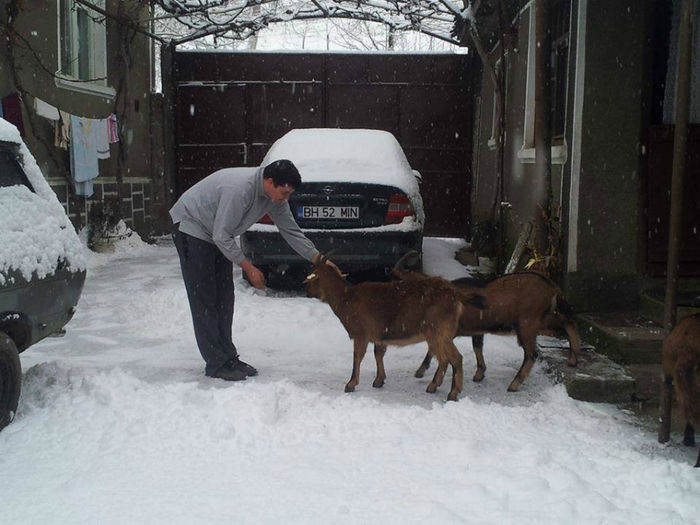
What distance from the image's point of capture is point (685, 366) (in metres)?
4.14

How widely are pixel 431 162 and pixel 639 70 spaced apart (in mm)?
8728

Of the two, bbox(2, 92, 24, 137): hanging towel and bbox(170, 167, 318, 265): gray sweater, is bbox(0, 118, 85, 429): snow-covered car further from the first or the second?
bbox(2, 92, 24, 137): hanging towel

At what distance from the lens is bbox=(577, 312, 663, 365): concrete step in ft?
19.1

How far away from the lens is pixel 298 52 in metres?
15.4

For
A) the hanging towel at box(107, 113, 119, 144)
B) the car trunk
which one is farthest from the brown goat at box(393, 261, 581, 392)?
the hanging towel at box(107, 113, 119, 144)

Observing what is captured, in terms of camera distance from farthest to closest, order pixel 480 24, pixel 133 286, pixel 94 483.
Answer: pixel 480 24 → pixel 133 286 → pixel 94 483

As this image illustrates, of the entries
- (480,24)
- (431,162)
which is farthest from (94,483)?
(431,162)

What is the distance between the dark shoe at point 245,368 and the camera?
5.79 m

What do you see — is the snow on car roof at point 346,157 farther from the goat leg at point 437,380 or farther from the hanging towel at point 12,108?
the hanging towel at point 12,108

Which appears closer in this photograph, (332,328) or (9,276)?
(9,276)

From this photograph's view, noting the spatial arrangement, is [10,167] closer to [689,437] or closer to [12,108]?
[689,437]

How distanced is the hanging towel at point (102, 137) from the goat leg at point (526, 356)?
937 centimetres

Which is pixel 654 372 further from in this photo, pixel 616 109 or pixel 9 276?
pixel 9 276

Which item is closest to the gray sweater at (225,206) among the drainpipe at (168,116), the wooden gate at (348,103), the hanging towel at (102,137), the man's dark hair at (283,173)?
the man's dark hair at (283,173)
